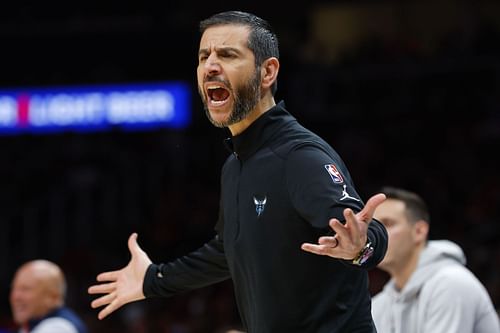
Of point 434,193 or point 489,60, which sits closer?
point 434,193

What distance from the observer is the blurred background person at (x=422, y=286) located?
455 cm

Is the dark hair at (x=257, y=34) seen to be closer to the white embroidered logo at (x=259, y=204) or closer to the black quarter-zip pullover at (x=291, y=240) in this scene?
the black quarter-zip pullover at (x=291, y=240)

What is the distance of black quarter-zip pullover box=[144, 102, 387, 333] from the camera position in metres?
2.93

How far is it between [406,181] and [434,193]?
0.38 meters

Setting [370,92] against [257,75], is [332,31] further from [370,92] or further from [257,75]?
[257,75]

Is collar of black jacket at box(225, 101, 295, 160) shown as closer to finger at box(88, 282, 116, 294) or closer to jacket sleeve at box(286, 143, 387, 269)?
jacket sleeve at box(286, 143, 387, 269)

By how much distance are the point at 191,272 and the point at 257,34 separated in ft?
2.89

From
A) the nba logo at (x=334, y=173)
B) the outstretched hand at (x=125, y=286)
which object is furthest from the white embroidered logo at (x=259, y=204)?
the outstretched hand at (x=125, y=286)

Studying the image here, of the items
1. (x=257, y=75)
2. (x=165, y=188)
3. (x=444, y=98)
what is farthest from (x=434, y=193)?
(x=257, y=75)

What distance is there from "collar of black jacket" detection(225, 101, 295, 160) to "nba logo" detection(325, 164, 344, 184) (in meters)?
0.30

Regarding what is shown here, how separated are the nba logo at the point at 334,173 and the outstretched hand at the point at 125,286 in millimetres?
996

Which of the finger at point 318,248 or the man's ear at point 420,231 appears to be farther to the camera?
the man's ear at point 420,231

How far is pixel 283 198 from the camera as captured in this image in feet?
9.93

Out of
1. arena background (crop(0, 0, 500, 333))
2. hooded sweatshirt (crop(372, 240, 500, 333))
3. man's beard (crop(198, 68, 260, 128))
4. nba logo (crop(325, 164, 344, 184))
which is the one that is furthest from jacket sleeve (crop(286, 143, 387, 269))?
arena background (crop(0, 0, 500, 333))
